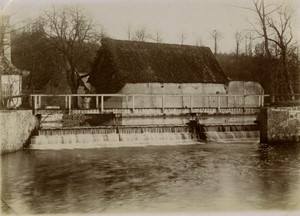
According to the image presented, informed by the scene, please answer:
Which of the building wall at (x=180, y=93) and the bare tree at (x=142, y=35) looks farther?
the building wall at (x=180, y=93)

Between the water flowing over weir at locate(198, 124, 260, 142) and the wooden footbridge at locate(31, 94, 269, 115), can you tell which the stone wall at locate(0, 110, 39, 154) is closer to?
the wooden footbridge at locate(31, 94, 269, 115)

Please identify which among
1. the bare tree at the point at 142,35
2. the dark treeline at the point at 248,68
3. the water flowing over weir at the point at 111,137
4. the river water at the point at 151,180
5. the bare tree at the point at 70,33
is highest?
the bare tree at the point at 142,35

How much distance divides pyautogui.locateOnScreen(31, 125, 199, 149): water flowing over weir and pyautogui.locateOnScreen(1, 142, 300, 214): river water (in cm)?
91

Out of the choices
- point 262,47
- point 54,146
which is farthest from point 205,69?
point 54,146

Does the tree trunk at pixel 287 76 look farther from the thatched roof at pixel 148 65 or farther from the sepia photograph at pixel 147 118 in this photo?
the thatched roof at pixel 148 65

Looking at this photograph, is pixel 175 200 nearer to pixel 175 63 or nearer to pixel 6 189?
pixel 6 189

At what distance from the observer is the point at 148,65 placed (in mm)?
26906

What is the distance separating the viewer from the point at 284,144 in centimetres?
1497

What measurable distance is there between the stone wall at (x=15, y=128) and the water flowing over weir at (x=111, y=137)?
47 centimetres

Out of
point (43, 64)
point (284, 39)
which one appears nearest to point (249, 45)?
point (284, 39)

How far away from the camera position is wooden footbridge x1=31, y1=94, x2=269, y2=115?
60.7 feet

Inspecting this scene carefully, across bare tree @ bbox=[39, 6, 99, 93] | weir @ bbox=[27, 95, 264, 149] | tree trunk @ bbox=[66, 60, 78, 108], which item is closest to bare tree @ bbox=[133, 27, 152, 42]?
bare tree @ bbox=[39, 6, 99, 93]

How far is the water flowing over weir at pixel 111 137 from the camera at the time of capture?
54.2 feet

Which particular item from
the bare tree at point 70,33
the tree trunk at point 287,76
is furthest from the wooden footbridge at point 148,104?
the tree trunk at point 287,76
